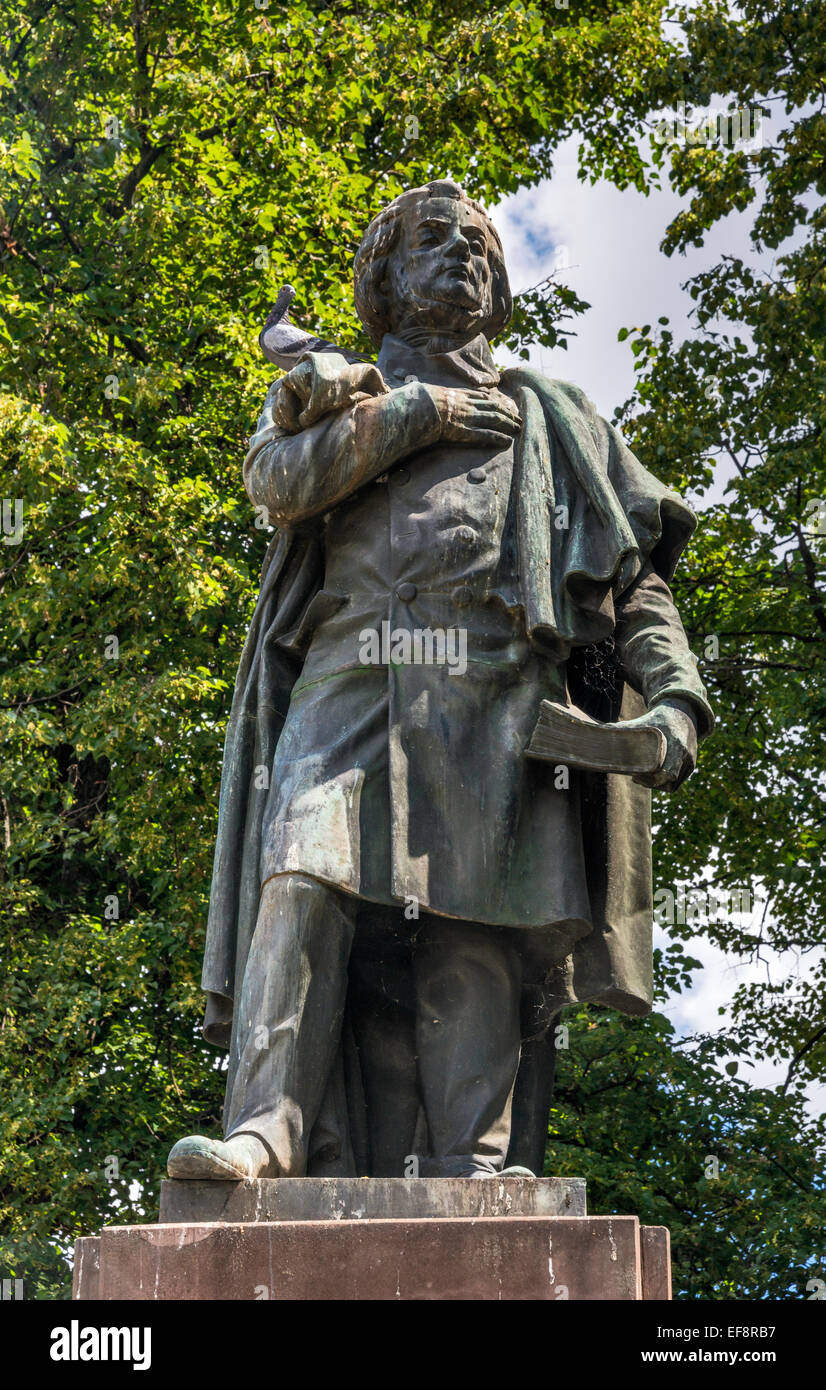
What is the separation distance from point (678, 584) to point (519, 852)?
1088 cm

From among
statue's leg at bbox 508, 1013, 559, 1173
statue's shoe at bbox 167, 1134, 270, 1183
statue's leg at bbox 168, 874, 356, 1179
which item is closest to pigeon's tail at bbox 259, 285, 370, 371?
statue's leg at bbox 168, 874, 356, 1179

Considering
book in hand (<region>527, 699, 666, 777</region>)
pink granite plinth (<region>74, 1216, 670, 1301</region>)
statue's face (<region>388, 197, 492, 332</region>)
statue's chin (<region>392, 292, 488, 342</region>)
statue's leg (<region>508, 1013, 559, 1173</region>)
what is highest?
statue's face (<region>388, 197, 492, 332</region>)

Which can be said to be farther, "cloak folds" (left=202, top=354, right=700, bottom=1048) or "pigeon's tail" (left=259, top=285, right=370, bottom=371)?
"pigeon's tail" (left=259, top=285, right=370, bottom=371)

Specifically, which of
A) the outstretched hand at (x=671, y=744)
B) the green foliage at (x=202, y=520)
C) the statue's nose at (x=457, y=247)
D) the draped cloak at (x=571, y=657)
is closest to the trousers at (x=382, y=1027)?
the draped cloak at (x=571, y=657)

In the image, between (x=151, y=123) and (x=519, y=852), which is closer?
(x=519, y=852)

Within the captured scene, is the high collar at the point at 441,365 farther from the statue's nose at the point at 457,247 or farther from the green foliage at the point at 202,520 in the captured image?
the green foliage at the point at 202,520

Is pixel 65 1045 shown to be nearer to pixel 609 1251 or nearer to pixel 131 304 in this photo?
pixel 131 304

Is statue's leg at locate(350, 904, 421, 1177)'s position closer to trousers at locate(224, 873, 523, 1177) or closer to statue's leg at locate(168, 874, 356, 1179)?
trousers at locate(224, 873, 523, 1177)

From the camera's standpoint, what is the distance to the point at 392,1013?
4.98 metres

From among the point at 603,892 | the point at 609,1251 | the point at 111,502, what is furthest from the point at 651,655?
the point at 111,502

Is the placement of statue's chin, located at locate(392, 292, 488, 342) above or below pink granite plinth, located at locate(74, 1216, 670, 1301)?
above

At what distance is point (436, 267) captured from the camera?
5598mm

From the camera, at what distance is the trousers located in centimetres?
463

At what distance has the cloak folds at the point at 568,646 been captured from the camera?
5.06 meters
